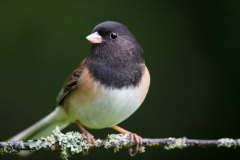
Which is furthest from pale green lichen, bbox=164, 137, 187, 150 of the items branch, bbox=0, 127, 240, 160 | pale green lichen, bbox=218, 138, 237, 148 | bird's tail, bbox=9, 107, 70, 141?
bird's tail, bbox=9, 107, 70, 141

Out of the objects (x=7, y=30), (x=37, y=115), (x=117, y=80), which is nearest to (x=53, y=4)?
(x=7, y=30)

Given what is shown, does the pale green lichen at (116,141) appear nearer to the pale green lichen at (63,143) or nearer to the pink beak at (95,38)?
the pale green lichen at (63,143)

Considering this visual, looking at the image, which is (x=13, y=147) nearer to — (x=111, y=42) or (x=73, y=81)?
(x=73, y=81)

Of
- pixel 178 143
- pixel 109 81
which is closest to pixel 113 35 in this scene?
pixel 109 81

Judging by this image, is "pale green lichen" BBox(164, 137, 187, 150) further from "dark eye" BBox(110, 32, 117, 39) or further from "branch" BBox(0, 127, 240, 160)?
"dark eye" BBox(110, 32, 117, 39)

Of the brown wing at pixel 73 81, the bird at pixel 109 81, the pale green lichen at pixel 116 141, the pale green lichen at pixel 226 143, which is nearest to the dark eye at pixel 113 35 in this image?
the bird at pixel 109 81

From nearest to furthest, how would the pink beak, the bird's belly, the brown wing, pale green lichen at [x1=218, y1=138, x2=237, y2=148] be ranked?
1. pale green lichen at [x1=218, y1=138, x2=237, y2=148]
2. the bird's belly
3. the pink beak
4. the brown wing
